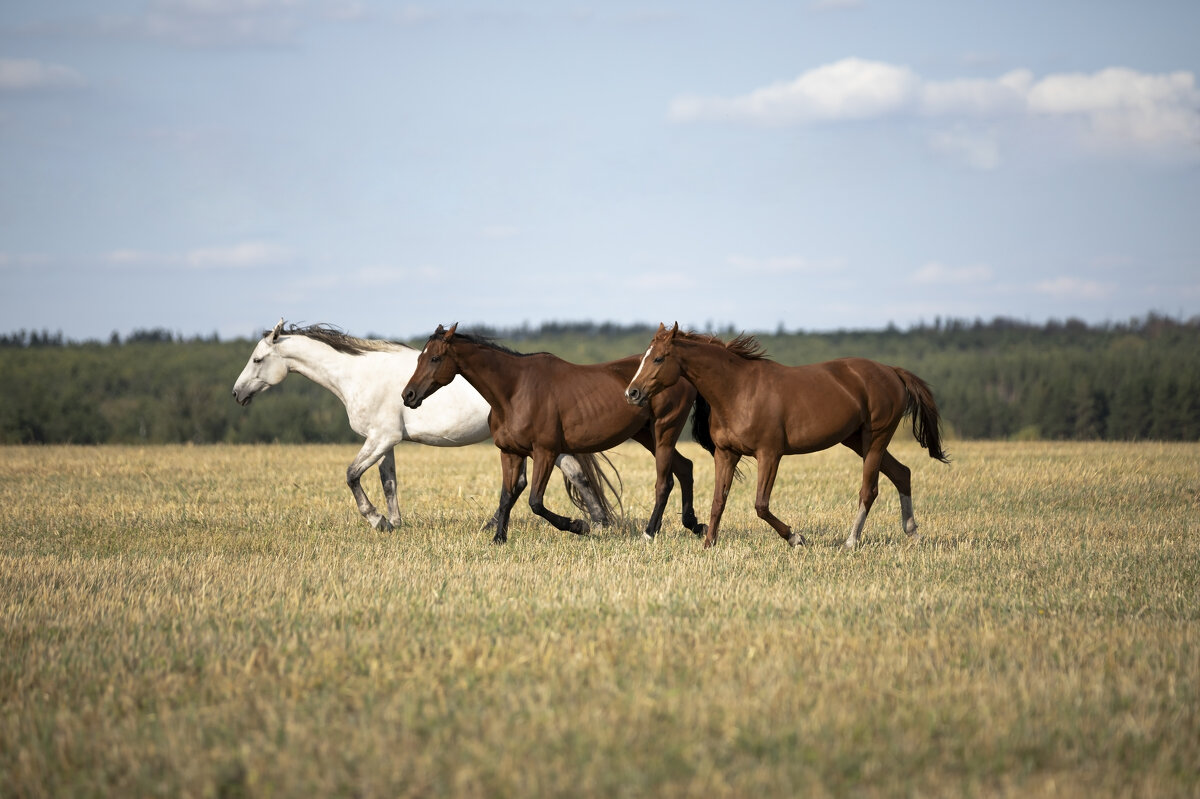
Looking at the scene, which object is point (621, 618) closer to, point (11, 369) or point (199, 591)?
point (199, 591)

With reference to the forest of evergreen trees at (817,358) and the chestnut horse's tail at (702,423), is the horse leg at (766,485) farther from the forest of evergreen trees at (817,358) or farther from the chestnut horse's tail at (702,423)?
the forest of evergreen trees at (817,358)

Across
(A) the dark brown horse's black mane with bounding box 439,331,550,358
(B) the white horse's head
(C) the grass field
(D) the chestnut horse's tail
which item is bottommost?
(C) the grass field

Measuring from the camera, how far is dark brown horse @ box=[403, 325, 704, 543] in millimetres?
10586

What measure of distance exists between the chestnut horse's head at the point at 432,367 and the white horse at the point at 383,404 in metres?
1.62

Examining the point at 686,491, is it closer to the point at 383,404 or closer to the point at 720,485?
the point at 720,485

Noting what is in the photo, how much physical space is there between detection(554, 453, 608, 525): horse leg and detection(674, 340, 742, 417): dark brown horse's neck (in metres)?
2.51

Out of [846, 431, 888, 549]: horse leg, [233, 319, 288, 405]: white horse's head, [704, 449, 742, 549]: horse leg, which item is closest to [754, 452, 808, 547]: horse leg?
[704, 449, 742, 549]: horse leg

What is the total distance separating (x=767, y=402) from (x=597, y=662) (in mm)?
4731

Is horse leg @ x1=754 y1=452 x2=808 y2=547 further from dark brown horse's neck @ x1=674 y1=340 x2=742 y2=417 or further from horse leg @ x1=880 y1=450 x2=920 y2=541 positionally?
horse leg @ x1=880 y1=450 x2=920 y2=541

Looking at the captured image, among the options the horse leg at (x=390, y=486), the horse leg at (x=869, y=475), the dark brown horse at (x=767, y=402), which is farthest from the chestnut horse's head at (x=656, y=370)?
the horse leg at (x=390, y=486)

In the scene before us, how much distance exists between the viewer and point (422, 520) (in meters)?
12.9

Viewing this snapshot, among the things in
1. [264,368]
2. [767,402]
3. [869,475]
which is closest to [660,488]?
[767,402]

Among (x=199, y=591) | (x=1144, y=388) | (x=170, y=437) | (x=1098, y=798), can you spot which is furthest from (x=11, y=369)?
(x=1098, y=798)

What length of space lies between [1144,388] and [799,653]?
236 ft
